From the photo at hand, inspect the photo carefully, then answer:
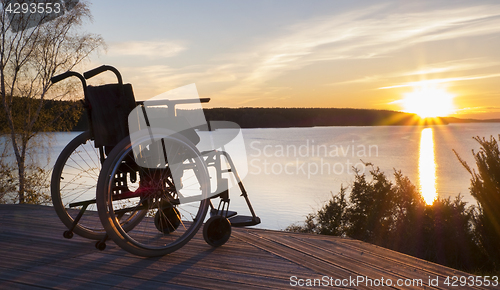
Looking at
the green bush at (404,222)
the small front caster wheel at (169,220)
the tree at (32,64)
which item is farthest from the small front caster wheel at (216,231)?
the tree at (32,64)

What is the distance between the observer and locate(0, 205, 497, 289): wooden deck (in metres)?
1.67

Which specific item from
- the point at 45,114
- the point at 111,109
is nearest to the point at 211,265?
the point at 111,109

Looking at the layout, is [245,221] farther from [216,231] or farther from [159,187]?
[159,187]

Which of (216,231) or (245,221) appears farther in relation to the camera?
(245,221)

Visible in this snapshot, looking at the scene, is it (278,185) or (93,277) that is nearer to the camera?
(93,277)

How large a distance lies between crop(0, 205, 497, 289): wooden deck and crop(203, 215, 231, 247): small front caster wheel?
0.14 feet

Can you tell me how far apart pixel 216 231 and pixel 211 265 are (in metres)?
0.35

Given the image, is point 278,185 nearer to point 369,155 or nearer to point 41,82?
point 41,82

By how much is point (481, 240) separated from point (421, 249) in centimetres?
86

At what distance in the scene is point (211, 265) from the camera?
6.21 ft

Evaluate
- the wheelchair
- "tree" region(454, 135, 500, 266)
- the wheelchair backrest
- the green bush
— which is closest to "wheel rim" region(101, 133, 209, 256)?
the wheelchair

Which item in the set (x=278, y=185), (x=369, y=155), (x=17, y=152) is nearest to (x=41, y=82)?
(x=17, y=152)

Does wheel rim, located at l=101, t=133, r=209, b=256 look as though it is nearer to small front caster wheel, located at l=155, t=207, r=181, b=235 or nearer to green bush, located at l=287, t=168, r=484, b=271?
small front caster wheel, located at l=155, t=207, r=181, b=235

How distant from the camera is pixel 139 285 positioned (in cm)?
162
